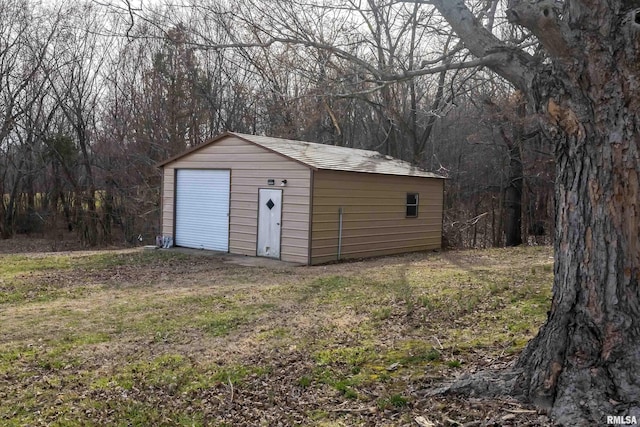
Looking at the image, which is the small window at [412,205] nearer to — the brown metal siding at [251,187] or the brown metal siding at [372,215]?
the brown metal siding at [372,215]

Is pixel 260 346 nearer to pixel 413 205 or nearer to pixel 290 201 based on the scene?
pixel 290 201

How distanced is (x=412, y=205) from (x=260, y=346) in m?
11.9

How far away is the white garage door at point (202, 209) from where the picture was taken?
15.3 metres

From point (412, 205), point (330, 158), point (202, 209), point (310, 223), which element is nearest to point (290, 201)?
point (310, 223)

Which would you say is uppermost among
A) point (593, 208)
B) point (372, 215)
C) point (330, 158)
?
point (330, 158)

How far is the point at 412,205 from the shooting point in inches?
680

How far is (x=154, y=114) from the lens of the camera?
2444 cm

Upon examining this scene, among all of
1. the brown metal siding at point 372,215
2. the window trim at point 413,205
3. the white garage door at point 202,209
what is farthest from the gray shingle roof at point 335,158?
the white garage door at point 202,209

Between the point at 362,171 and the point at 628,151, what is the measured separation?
11.2m

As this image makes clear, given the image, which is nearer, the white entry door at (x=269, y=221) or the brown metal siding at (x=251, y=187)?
the brown metal siding at (x=251, y=187)

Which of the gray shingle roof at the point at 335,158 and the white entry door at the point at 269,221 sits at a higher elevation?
the gray shingle roof at the point at 335,158

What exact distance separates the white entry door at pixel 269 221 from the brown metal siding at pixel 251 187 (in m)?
0.14

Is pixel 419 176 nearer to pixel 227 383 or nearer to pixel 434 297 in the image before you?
pixel 434 297

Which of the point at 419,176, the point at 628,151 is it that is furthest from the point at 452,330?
the point at 419,176
